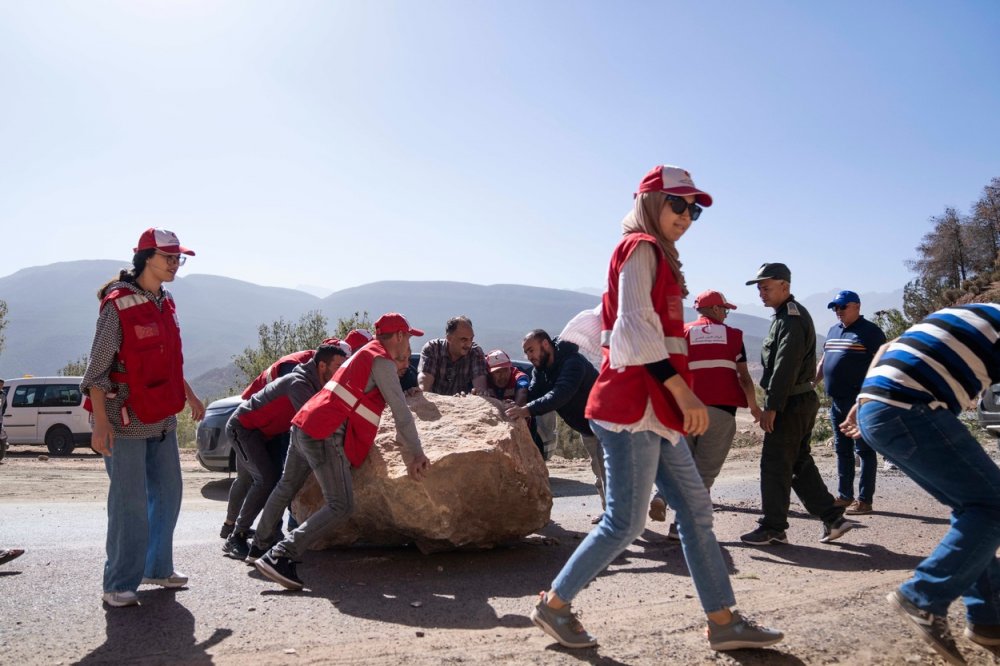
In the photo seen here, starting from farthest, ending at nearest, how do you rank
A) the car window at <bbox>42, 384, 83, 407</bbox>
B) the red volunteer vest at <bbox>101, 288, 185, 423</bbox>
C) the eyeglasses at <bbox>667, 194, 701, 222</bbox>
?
the car window at <bbox>42, 384, 83, 407</bbox>, the red volunteer vest at <bbox>101, 288, 185, 423</bbox>, the eyeglasses at <bbox>667, 194, 701, 222</bbox>

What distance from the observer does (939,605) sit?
345cm

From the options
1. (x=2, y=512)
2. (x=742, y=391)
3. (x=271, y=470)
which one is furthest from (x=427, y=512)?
(x=2, y=512)

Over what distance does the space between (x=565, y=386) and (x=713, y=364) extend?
126cm

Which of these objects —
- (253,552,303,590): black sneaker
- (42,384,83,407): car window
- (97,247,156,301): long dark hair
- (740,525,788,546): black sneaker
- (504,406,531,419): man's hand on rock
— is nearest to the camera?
(97,247,156,301): long dark hair

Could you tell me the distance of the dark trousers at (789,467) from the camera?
6.20m

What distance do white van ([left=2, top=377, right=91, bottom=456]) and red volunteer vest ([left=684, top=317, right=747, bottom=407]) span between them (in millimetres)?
16403

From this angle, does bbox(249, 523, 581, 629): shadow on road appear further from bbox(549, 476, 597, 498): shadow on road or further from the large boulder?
bbox(549, 476, 597, 498): shadow on road

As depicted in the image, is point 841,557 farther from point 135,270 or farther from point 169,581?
point 135,270

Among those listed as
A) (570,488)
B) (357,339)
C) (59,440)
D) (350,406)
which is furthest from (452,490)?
(59,440)

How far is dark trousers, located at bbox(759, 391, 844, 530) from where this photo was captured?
6.20 meters

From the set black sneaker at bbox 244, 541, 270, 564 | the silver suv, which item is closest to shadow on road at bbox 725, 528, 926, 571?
black sneaker at bbox 244, 541, 270, 564

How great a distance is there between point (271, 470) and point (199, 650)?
252 centimetres

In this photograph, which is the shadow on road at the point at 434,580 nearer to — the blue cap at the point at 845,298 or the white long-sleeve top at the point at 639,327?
the white long-sleeve top at the point at 639,327

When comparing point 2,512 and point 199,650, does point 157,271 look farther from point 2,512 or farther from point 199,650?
point 2,512
